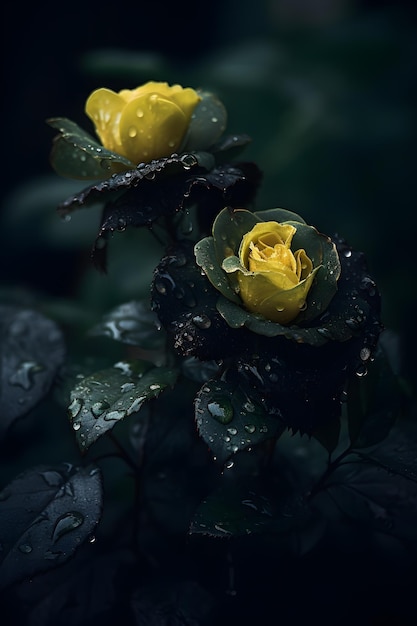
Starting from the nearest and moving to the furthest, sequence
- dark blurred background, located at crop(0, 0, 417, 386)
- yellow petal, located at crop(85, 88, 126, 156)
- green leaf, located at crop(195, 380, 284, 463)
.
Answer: green leaf, located at crop(195, 380, 284, 463), yellow petal, located at crop(85, 88, 126, 156), dark blurred background, located at crop(0, 0, 417, 386)

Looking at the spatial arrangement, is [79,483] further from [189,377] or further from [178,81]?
[178,81]

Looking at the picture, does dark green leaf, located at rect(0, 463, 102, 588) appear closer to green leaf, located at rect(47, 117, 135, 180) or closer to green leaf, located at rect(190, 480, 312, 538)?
green leaf, located at rect(190, 480, 312, 538)

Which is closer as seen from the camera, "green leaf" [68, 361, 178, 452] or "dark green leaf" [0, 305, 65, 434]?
"green leaf" [68, 361, 178, 452]

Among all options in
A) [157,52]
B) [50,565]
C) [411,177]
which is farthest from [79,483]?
[157,52]

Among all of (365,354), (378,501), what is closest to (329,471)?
(378,501)

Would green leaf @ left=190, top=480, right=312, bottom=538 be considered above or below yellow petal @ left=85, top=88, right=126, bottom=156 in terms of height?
below

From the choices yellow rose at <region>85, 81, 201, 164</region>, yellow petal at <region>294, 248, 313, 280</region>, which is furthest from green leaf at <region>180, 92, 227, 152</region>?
yellow petal at <region>294, 248, 313, 280</region>
